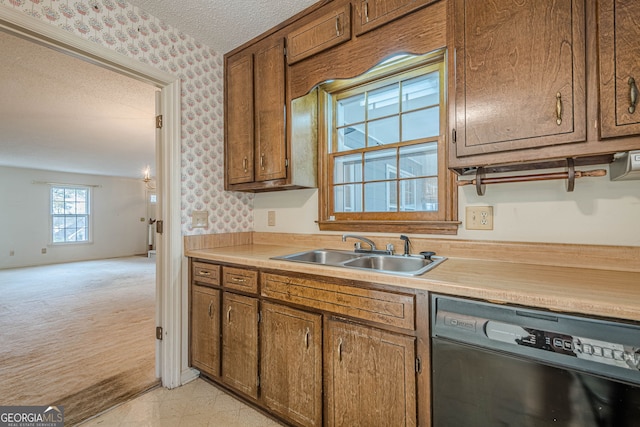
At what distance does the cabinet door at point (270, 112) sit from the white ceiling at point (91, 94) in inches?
7.6

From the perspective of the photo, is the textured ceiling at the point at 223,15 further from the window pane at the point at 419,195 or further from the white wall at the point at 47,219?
the white wall at the point at 47,219

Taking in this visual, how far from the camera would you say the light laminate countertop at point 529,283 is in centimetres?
83

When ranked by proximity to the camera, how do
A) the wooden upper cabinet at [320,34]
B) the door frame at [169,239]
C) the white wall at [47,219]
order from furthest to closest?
the white wall at [47,219]
the door frame at [169,239]
the wooden upper cabinet at [320,34]

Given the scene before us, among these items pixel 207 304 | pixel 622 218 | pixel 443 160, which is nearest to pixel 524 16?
pixel 443 160

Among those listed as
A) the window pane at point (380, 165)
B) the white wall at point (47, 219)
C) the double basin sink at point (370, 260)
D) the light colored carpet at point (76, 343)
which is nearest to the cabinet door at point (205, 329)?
the light colored carpet at point (76, 343)

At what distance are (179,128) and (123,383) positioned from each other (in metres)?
1.79

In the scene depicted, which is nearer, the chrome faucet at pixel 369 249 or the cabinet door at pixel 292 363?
the cabinet door at pixel 292 363

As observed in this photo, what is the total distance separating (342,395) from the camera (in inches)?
50.6

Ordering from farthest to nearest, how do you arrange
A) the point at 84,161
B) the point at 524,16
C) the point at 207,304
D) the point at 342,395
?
the point at 84,161 → the point at 207,304 → the point at 342,395 → the point at 524,16

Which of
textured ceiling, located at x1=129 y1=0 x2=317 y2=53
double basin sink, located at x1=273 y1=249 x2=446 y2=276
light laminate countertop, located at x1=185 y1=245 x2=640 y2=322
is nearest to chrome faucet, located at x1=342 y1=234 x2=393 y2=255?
double basin sink, located at x1=273 y1=249 x2=446 y2=276

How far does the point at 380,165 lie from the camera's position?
1.97 metres

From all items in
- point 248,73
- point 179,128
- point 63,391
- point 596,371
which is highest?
point 248,73

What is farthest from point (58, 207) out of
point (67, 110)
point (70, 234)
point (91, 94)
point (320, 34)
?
point (320, 34)

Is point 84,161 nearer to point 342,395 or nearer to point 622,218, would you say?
point 342,395
